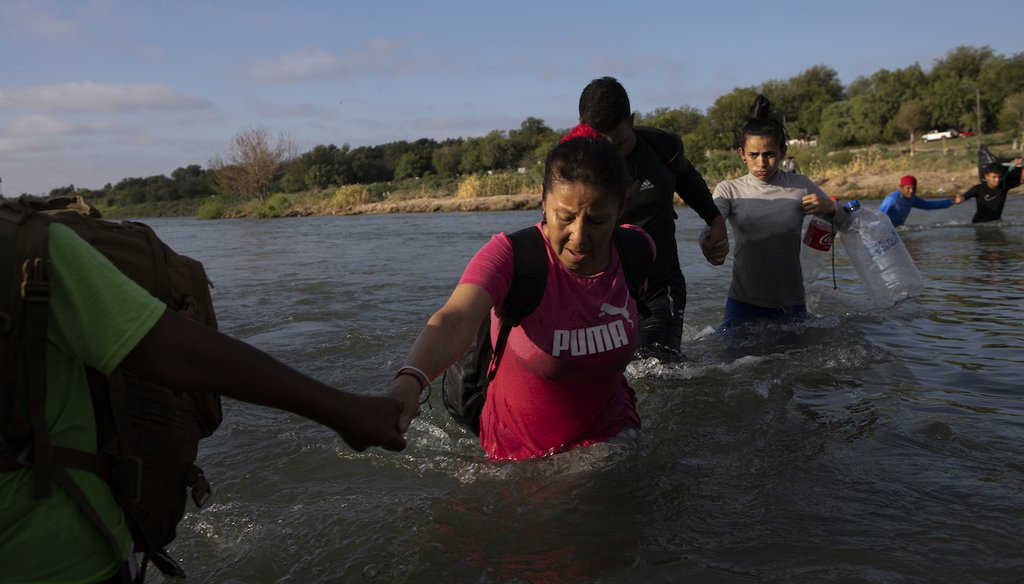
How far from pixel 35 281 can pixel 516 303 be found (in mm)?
1857

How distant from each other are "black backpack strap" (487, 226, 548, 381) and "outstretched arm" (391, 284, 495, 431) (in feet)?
0.56

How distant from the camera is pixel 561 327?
3201mm

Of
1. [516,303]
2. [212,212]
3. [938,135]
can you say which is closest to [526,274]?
[516,303]

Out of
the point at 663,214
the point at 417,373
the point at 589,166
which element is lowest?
the point at 417,373

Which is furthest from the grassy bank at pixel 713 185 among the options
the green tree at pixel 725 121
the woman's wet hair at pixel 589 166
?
the woman's wet hair at pixel 589 166

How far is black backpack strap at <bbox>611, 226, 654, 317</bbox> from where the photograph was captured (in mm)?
3373

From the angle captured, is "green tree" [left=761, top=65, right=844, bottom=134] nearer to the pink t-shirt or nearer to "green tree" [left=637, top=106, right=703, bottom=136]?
"green tree" [left=637, top=106, right=703, bottom=136]

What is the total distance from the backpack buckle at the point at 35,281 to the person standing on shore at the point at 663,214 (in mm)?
3973

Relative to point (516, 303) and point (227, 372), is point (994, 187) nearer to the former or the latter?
point (516, 303)

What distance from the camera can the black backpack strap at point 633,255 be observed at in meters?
3.37

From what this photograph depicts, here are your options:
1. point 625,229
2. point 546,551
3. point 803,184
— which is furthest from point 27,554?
point 803,184

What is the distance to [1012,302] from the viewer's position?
30.3 feet

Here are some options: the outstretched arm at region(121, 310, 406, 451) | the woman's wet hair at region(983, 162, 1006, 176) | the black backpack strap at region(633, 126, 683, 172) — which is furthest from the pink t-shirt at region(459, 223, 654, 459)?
the woman's wet hair at region(983, 162, 1006, 176)

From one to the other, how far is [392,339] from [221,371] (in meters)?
7.19
